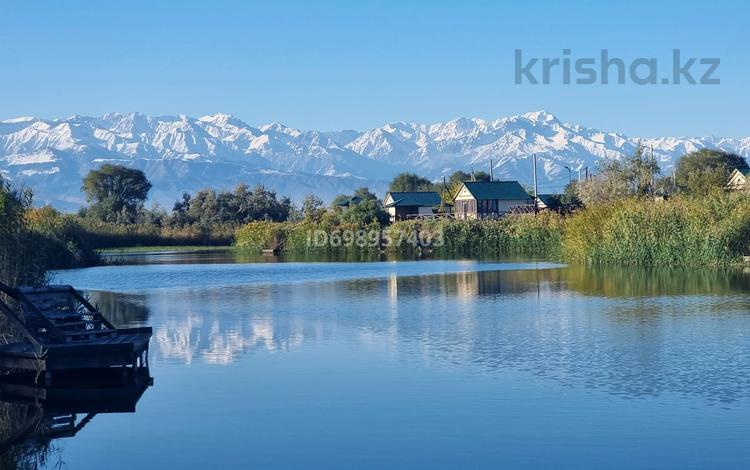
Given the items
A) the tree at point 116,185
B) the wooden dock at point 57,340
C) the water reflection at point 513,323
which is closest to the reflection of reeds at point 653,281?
the water reflection at point 513,323

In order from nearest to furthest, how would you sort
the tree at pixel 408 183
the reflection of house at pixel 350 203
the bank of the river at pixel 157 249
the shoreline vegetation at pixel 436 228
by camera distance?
1. the shoreline vegetation at pixel 436 228
2. the bank of the river at pixel 157 249
3. the reflection of house at pixel 350 203
4. the tree at pixel 408 183

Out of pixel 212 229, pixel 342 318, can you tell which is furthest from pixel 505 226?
pixel 342 318

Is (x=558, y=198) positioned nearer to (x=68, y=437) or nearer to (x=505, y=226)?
(x=505, y=226)

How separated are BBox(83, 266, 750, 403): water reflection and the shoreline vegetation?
3639 mm

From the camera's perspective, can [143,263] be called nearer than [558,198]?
Yes

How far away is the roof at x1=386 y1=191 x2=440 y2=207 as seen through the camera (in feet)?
368

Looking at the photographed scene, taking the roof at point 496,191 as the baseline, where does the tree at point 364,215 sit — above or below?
below

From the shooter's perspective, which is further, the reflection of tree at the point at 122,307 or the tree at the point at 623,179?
the tree at the point at 623,179

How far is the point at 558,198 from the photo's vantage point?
107 m

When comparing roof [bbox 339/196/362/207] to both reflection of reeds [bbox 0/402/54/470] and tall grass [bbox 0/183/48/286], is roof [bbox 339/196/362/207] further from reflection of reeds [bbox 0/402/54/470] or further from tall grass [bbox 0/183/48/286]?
reflection of reeds [bbox 0/402/54/470]

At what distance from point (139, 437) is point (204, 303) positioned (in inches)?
791

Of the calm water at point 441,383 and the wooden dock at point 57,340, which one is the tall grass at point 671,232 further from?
the wooden dock at point 57,340

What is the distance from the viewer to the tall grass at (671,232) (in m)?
45.3

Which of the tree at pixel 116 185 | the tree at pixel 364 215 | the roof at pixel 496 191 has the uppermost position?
the tree at pixel 116 185
